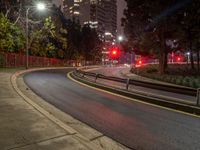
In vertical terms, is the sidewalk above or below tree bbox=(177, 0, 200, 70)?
below

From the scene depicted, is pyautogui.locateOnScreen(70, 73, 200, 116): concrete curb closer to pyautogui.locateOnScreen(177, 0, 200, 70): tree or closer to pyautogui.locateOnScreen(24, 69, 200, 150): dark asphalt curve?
pyautogui.locateOnScreen(24, 69, 200, 150): dark asphalt curve

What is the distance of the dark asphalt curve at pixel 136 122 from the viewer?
24.8 ft

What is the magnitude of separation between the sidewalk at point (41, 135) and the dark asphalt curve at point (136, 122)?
57 centimetres

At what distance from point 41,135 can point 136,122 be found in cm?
350

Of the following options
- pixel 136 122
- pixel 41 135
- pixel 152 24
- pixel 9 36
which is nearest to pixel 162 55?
pixel 152 24

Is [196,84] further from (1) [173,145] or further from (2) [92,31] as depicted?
(2) [92,31]

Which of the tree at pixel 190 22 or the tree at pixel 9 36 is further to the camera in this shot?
the tree at pixel 9 36

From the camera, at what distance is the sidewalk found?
653cm

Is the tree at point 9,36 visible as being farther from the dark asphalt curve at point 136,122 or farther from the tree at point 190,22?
the dark asphalt curve at point 136,122

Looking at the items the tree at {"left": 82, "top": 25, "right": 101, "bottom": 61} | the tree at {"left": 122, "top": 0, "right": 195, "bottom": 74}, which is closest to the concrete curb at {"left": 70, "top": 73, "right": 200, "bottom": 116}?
the tree at {"left": 122, "top": 0, "right": 195, "bottom": 74}

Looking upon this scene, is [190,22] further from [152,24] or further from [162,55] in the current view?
[162,55]

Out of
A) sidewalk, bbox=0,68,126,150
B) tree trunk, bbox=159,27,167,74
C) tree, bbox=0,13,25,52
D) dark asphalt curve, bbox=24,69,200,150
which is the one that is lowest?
dark asphalt curve, bbox=24,69,200,150

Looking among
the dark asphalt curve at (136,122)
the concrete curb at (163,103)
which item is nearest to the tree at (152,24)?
the concrete curb at (163,103)

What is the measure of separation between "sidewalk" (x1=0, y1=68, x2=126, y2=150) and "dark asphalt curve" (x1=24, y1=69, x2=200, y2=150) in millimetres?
567
